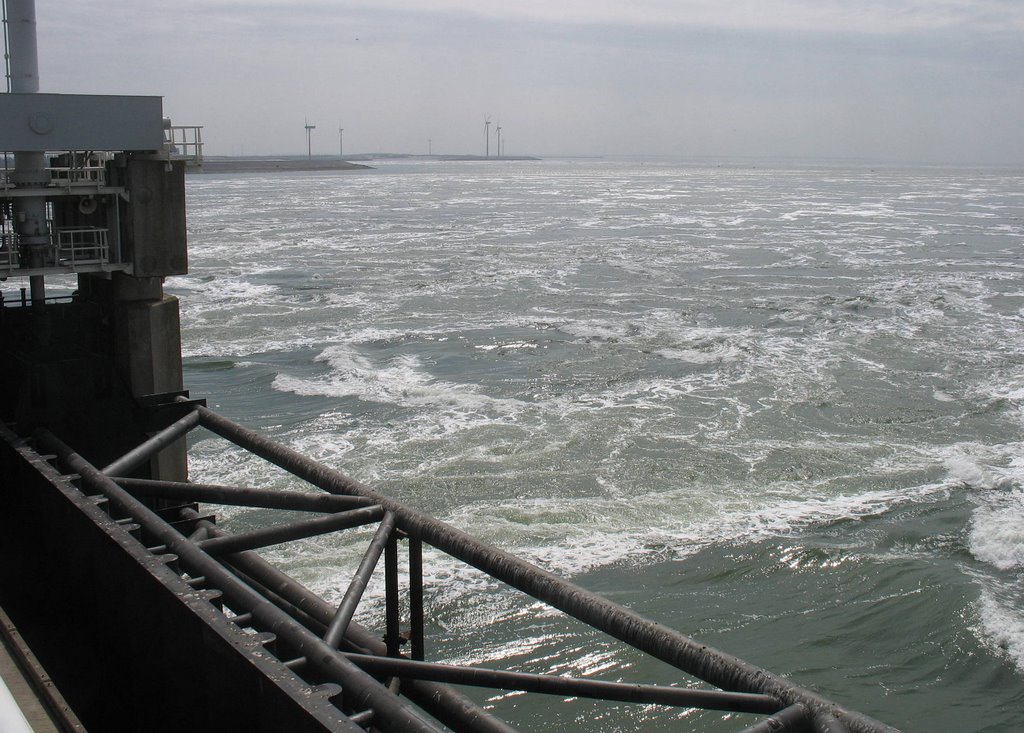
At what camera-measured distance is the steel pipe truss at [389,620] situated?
6.38m

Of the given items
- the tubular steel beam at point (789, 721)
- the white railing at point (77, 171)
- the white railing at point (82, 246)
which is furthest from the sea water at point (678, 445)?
the white railing at point (77, 171)

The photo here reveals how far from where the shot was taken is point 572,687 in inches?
285

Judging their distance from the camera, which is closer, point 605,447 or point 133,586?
point 133,586

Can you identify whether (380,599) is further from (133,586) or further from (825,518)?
(825,518)

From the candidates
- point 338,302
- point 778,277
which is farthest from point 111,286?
point 778,277

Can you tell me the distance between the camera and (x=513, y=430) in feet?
70.3

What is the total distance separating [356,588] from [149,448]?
4.43m

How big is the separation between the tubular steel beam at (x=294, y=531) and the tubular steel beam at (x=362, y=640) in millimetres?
1232

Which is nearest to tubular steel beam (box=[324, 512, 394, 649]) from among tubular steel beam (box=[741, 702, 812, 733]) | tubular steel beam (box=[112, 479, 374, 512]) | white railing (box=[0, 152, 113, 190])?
tubular steel beam (box=[112, 479, 374, 512])

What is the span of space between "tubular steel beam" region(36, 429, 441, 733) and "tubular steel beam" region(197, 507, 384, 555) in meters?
Result: 0.50

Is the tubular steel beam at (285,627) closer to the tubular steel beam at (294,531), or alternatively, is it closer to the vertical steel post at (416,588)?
the tubular steel beam at (294,531)

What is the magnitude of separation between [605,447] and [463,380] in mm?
6673

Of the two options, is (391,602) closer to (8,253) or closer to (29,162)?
(8,253)

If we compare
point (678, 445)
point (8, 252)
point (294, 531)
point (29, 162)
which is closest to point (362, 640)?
point (294, 531)
